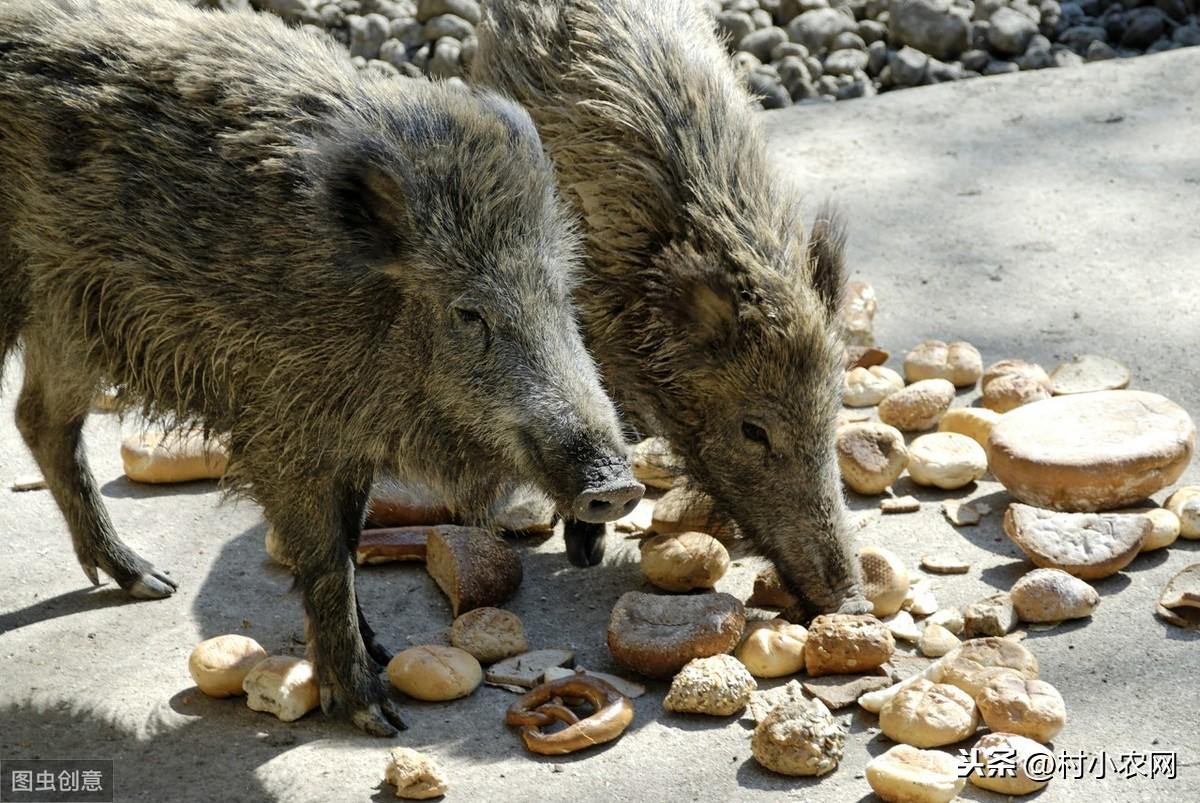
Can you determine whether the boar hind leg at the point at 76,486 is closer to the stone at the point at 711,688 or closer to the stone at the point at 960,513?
the stone at the point at 711,688

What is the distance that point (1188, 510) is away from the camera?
4863mm

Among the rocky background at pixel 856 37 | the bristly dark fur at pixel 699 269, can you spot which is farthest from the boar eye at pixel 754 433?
the rocky background at pixel 856 37

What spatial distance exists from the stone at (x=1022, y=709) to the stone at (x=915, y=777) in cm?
20

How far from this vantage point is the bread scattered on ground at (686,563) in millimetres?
4746

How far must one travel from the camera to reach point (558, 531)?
17.9 ft

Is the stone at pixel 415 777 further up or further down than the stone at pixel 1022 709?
further down

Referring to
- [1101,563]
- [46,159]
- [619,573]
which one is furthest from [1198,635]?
[46,159]

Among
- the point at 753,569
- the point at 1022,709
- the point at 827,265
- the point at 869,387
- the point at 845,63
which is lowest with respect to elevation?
the point at 753,569

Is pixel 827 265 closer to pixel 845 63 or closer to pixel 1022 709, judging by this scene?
pixel 1022 709

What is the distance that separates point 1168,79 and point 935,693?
5728mm

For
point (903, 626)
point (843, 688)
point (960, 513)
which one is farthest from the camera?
point (960, 513)

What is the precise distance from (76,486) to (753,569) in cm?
221

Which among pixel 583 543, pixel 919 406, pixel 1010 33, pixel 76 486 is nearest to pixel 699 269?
pixel 583 543

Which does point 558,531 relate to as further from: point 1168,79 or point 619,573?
point 1168,79
